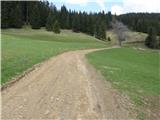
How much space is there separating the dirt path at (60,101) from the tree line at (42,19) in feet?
285

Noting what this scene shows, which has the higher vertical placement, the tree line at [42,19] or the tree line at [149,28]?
the tree line at [42,19]

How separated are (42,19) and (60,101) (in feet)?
345

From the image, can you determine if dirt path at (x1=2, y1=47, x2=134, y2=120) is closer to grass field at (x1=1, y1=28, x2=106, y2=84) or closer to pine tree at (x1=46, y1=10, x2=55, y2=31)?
grass field at (x1=1, y1=28, x2=106, y2=84)

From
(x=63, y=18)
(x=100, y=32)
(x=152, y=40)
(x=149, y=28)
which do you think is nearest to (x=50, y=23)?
(x=63, y=18)

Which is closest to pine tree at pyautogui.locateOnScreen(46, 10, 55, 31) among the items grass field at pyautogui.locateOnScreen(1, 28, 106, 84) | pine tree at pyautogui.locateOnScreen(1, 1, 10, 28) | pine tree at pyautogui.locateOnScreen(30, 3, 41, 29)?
pine tree at pyautogui.locateOnScreen(30, 3, 41, 29)

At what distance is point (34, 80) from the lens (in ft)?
55.0

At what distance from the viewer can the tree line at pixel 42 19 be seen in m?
104

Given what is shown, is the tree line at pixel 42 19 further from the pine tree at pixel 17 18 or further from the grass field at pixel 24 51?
the grass field at pixel 24 51

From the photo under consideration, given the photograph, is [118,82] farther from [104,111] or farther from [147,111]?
[104,111]

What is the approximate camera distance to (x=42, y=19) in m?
115

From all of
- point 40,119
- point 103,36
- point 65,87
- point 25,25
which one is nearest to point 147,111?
point 65,87

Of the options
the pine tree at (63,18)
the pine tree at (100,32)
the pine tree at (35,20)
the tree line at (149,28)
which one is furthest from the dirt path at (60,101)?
the tree line at (149,28)

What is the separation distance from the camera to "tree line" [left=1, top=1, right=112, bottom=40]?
104m

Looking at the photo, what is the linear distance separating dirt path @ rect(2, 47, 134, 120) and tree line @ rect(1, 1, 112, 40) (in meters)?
86.9
